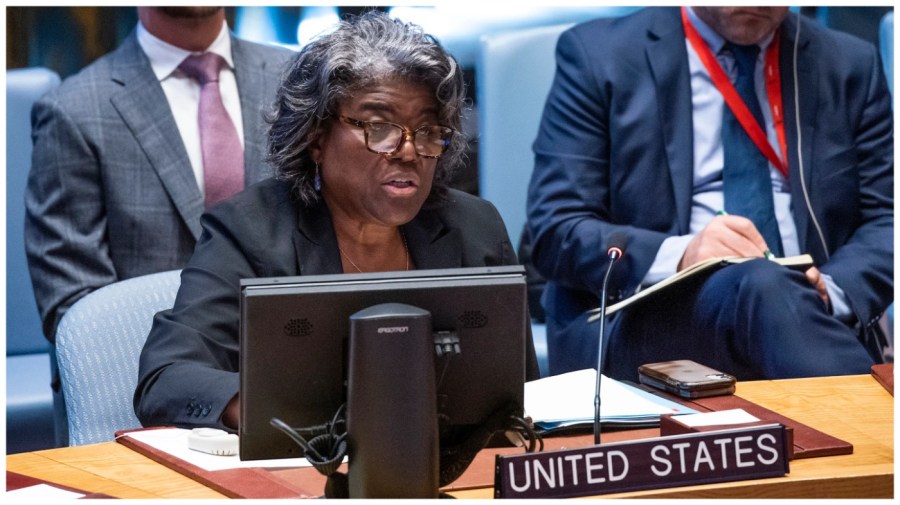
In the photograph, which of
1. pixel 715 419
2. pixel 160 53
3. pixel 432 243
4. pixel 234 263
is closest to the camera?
pixel 715 419

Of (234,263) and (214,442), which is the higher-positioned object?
(234,263)

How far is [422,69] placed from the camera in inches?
76.5

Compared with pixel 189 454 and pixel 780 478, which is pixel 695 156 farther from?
pixel 189 454

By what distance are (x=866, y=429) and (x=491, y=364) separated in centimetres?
56

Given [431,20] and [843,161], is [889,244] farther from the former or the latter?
[431,20]

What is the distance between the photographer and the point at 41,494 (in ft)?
4.24

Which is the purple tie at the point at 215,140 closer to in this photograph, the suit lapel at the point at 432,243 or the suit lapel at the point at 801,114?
the suit lapel at the point at 432,243

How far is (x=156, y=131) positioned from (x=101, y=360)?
1016mm

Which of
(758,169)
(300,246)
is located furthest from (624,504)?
(758,169)

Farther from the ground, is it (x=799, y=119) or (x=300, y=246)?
(x=799, y=119)

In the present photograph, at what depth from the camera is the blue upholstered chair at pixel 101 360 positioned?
6.06 feet

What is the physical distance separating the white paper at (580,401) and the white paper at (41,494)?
1.89 ft

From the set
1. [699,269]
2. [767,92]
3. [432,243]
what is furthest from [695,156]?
[432,243]

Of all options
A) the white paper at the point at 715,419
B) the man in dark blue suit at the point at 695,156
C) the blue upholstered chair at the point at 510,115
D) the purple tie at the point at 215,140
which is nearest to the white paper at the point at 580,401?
the white paper at the point at 715,419
